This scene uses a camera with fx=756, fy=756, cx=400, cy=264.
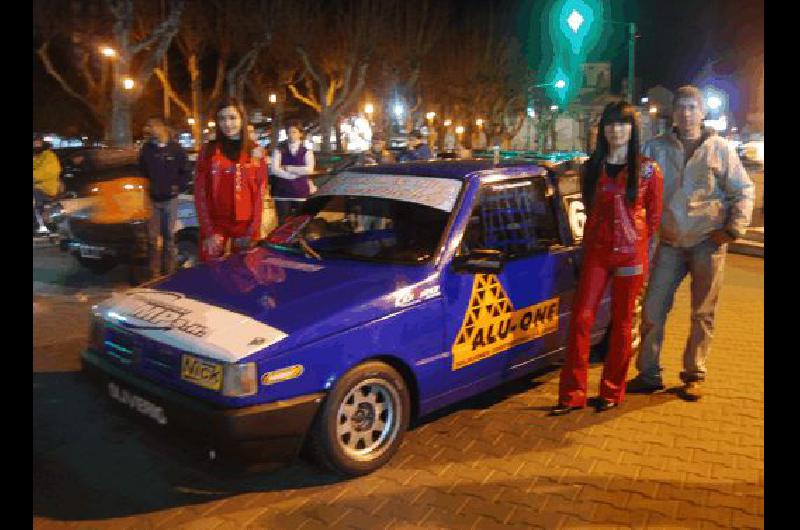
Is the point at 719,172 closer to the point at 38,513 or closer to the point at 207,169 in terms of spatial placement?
the point at 207,169

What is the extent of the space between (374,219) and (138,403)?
203 cm

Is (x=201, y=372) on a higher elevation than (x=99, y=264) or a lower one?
lower

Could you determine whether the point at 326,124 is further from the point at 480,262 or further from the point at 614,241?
the point at 480,262

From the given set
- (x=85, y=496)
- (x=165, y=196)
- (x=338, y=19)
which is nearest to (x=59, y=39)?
(x=338, y=19)

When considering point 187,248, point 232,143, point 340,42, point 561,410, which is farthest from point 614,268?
point 340,42

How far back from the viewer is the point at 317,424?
3836 millimetres

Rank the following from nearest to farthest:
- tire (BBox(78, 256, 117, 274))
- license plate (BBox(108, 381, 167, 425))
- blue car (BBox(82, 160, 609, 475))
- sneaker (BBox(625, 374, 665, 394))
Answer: blue car (BBox(82, 160, 609, 475))
license plate (BBox(108, 381, 167, 425))
sneaker (BBox(625, 374, 665, 394))
tire (BBox(78, 256, 117, 274))

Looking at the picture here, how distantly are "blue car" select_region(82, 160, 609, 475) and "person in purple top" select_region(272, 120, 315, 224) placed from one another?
2977 millimetres

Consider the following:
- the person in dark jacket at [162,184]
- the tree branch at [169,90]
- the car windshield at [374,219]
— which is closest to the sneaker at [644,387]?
the car windshield at [374,219]

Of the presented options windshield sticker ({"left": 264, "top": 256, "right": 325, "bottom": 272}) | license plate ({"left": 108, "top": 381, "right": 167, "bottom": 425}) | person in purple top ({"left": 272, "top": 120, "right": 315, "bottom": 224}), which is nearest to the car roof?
windshield sticker ({"left": 264, "top": 256, "right": 325, "bottom": 272})

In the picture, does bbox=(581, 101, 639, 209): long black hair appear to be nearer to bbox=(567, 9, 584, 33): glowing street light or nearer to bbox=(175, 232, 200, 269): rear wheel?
bbox=(175, 232, 200, 269): rear wheel

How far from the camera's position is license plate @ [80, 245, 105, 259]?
29.3 ft

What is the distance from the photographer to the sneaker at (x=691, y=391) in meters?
5.27

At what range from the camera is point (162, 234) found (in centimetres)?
848
